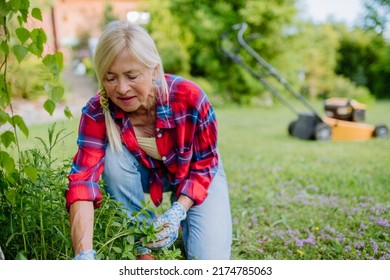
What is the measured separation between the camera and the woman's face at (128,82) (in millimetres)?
1274

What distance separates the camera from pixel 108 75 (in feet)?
4.25

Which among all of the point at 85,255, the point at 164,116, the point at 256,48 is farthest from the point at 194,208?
the point at 256,48

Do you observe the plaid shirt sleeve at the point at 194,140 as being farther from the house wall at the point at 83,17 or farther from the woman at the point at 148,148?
the house wall at the point at 83,17

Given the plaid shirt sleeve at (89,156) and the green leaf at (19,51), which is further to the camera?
the plaid shirt sleeve at (89,156)

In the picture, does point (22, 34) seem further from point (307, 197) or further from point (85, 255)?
point (307, 197)

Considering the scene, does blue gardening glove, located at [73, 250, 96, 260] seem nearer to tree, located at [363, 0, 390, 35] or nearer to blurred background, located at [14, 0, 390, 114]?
tree, located at [363, 0, 390, 35]

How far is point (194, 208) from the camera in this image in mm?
1548

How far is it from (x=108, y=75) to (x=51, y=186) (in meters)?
0.37

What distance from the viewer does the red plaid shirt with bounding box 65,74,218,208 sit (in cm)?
140

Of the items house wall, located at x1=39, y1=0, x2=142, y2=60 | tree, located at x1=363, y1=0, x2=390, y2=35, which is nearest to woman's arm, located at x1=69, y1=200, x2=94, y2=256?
tree, located at x1=363, y1=0, x2=390, y2=35

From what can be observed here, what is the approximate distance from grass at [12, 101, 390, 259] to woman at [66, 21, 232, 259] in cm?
15

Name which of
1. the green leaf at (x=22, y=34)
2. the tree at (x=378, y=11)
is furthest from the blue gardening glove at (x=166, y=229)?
the tree at (x=378, y=11)

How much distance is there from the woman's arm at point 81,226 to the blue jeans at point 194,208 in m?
0.20

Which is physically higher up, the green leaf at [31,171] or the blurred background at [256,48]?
the green leaf at [31,171]
